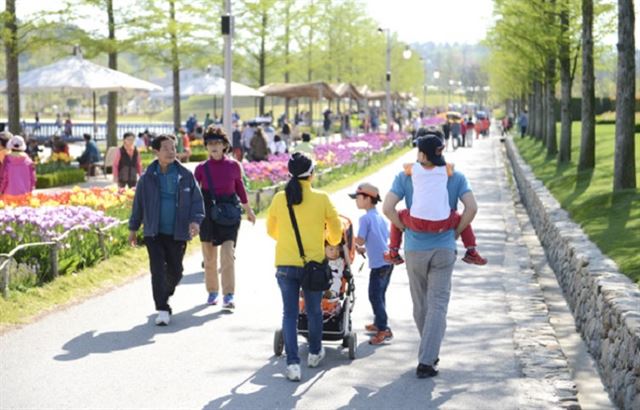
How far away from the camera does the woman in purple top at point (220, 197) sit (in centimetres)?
1088

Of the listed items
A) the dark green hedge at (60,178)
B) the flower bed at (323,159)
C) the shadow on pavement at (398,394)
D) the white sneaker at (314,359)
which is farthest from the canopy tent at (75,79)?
the shadow on pavement at (398,394)

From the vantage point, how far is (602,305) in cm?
895

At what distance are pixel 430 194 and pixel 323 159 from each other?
24.5 metres

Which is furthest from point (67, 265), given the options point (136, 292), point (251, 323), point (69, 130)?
point (69, 130)

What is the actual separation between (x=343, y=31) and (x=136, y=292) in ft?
219

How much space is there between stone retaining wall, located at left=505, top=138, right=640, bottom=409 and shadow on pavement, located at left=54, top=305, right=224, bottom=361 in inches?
132

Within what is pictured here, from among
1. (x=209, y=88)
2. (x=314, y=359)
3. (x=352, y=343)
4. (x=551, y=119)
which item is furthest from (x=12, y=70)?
(x=314, y=359)

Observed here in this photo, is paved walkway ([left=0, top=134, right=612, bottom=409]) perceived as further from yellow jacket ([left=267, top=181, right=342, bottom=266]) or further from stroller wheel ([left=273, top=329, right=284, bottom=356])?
yellow jacket ([left=267, top=181, right=342, bottom=266])

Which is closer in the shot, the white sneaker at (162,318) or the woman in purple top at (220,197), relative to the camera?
the white sneaker at (162,318)

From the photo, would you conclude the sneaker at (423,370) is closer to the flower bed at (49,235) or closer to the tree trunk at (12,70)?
the flower bed at (49,235)

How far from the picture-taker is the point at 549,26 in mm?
28953

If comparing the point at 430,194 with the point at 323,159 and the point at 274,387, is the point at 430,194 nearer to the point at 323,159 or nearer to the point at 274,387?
the point at 274,387

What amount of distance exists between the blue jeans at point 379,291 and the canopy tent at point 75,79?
66.4 feet

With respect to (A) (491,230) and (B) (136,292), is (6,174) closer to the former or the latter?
(B) (136,292)
